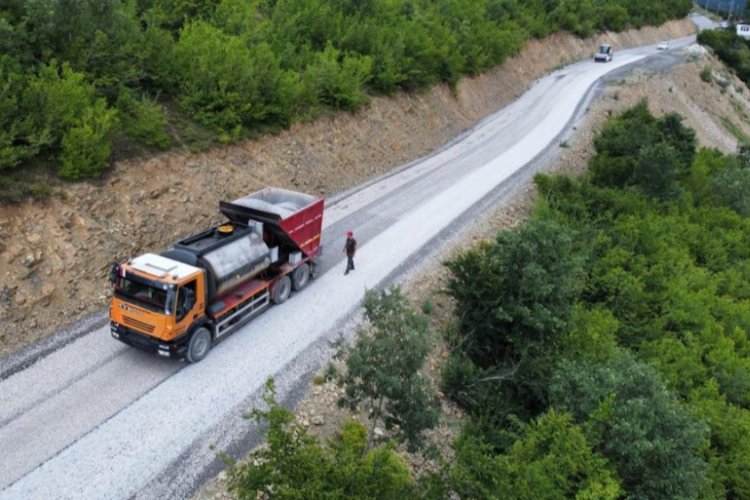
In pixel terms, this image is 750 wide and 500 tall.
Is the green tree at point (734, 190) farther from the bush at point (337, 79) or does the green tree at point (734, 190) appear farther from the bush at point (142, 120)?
the bush at point (142, 120)

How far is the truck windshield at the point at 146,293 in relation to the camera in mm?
A: 13438

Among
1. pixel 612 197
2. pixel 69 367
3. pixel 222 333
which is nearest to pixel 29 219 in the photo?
pixel 69 367

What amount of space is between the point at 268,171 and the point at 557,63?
4520 centimetres

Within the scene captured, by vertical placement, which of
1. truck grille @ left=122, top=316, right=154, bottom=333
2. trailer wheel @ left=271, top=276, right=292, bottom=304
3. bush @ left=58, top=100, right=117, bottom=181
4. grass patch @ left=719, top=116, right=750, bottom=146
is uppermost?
Result: bush @ left=58, top=100, right=117, bottom=181

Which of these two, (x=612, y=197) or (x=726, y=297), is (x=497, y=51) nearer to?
(x=612, y=197)

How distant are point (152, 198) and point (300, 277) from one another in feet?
18.9

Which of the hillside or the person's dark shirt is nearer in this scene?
the hillside

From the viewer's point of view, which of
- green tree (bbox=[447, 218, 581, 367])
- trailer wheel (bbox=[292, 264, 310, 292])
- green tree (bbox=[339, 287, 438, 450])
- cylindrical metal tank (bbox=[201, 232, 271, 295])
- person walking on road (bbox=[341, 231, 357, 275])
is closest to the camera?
green tree (bbox=[339, 287, 438, 450])

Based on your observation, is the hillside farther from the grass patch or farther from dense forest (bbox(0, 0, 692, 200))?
dense forest (bbox(0, 0, 692, 200))

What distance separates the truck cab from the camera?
1352cm

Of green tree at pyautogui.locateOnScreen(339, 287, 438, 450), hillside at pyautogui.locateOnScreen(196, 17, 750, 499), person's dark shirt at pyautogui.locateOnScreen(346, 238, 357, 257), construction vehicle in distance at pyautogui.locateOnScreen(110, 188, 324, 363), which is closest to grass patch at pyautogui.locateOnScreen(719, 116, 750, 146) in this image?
hillside at pyautogui.locateOnScreen(196, 17, 750, 499)

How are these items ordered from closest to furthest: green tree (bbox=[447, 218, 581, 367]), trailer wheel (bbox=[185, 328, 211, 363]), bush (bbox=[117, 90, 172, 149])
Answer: trailer wheel (bbox=[185, 328, 211, 363]) → green tree (bbox=[447, 218, 581, 367]) → bush (bbox=[117, 90, 172, 149])

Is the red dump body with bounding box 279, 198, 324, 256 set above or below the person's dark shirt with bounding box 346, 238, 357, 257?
above

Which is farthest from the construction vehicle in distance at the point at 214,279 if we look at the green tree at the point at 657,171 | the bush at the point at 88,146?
the green tree at the point at 657,171
